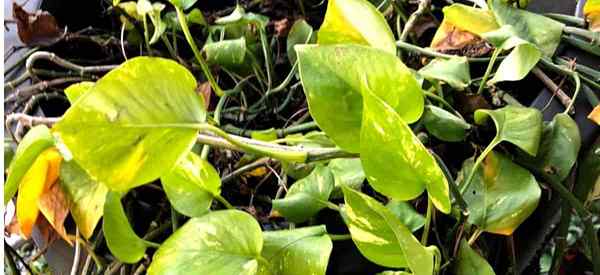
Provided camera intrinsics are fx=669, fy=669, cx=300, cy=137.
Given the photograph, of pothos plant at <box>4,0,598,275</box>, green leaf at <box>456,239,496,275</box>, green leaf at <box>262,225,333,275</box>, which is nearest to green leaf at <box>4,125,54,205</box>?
pothos plant at <box>4,0,598,275</box>

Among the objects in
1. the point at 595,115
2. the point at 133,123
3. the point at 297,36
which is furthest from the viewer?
the point at 297,36

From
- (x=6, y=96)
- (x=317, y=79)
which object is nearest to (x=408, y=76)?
(x=317, y=79)

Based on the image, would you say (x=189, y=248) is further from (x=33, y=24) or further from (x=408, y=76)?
(x=33, y=24)

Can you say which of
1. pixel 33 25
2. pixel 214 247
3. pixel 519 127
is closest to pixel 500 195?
pixel 519 127

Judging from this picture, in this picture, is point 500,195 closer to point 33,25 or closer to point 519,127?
point 519,127

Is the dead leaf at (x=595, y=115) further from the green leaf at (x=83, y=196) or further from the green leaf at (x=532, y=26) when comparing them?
the green leaf at (x=83, y=196)

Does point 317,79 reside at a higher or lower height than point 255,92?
higher
